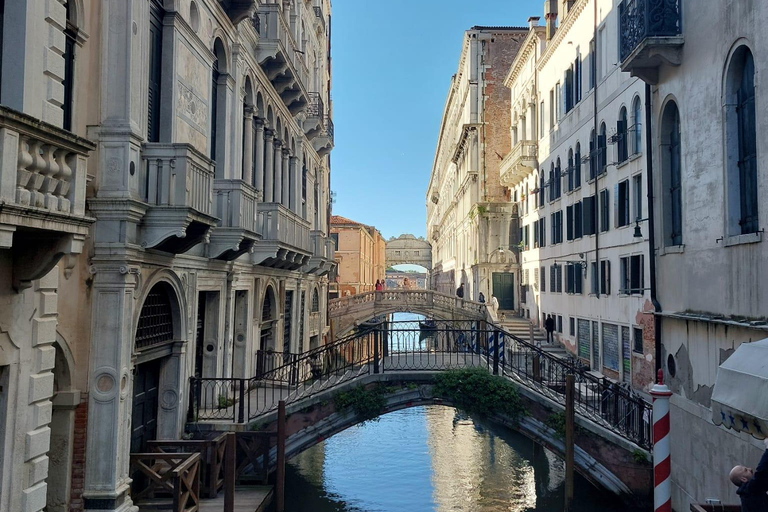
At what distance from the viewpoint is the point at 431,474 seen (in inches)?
657

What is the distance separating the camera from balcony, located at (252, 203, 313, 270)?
14.8m

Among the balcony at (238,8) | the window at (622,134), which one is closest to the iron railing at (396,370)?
the balcony at (238,8)

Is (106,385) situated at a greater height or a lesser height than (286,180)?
lesser

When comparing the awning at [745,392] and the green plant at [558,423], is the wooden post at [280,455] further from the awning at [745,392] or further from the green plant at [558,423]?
the awning at [745,392]

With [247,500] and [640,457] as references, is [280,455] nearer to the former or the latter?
[247,500]

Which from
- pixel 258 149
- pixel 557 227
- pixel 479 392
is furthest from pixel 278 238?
pixel 557 227

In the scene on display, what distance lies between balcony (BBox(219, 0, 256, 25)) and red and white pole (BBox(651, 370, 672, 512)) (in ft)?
33.2

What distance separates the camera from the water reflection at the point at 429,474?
46.2 ft

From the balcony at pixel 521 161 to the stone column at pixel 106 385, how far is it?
2430cm

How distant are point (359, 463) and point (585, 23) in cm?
1562

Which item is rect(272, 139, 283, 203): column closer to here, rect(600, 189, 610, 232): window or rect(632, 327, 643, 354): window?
rect(600, 189, 610, 232): window

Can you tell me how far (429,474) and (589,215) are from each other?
1044 cm

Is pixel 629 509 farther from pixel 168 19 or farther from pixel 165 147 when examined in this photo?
pixel 168 19

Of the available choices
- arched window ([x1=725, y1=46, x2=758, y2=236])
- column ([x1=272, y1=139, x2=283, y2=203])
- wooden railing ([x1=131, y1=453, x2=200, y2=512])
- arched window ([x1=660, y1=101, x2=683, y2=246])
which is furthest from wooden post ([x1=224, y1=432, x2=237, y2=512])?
column ([x1=272, y1=139, x2=283, y2=203])
